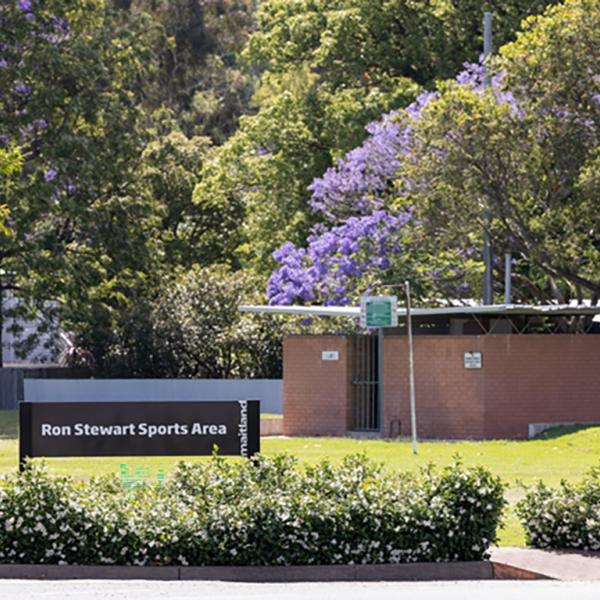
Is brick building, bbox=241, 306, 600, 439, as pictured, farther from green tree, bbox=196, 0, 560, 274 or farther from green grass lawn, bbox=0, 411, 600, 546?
green tree, bbox=196, 0, 560, 274

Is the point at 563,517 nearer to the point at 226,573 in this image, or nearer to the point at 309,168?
the point at 226,573

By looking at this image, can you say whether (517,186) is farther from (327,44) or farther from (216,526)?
(216,526)

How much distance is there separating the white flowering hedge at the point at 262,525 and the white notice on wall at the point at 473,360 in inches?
637

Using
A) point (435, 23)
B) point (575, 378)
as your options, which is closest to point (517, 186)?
point (575, 378)

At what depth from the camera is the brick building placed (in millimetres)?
29938

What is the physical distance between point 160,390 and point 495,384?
13.8 metres

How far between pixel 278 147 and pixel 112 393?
872cm

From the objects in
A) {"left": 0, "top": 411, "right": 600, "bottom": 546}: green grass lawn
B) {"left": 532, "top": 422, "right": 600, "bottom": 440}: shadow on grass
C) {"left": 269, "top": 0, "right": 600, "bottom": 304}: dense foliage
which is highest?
{"left": 269, "top": 0, "right": 600, "bottom": 304}: dense foliage

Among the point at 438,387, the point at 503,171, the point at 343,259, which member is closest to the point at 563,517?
the point at 438,387

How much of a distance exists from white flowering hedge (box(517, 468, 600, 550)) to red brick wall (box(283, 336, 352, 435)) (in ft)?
58.0

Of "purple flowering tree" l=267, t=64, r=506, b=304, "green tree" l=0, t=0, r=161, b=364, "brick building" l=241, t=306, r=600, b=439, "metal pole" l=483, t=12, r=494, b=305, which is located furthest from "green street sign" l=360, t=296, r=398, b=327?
"green tree" l=0, t=0, r=161, b=364

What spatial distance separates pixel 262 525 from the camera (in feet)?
43.9

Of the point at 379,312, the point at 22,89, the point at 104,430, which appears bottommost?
the point at 104,430

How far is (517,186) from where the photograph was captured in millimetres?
33094
